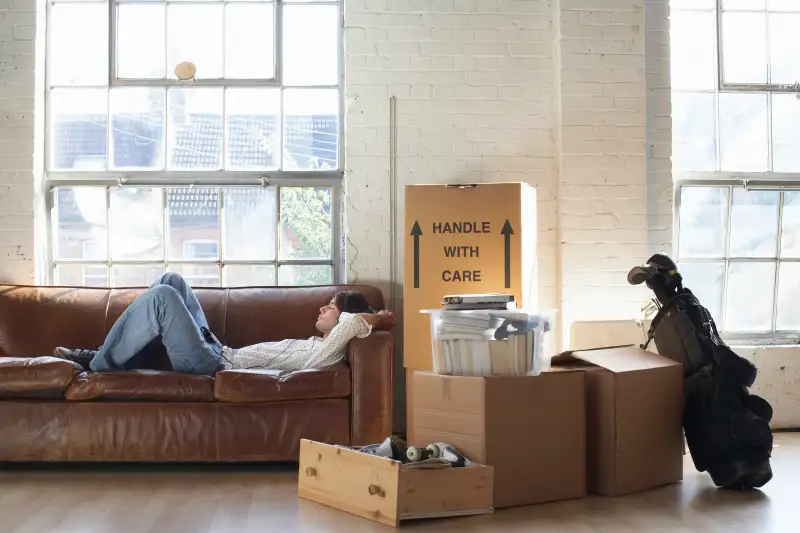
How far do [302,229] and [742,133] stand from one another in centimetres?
269

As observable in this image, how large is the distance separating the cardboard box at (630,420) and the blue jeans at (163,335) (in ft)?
5.34

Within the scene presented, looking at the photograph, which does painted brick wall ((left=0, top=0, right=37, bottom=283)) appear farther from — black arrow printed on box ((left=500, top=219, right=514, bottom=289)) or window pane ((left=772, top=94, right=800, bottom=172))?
→ window pane ((left=772, top=94, right=800, bottom=172))

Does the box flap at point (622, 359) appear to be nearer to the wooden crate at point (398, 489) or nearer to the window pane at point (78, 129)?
the wooden crate at point (398, 489)

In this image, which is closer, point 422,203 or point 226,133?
point 422,203

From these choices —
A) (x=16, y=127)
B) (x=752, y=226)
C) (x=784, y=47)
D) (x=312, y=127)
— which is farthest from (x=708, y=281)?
(x=16, y=127)

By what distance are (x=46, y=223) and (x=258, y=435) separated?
83.4 inches

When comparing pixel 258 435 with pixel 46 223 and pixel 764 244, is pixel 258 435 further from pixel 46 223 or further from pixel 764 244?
pixel 764 244

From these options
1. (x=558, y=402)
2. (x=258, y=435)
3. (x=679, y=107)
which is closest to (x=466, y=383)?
(x=558, y=402)

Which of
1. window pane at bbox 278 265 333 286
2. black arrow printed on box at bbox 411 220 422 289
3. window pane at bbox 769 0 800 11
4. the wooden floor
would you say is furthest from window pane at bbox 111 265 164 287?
window pane at bbox 769 0 800 11

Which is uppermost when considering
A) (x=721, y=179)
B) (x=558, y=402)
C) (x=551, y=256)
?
(x=721, y=179)

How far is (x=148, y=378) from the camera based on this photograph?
384 cm

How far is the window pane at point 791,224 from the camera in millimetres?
5207

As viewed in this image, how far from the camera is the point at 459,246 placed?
14.2 feet

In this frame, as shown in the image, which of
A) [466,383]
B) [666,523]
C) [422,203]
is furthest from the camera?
[422,203]
